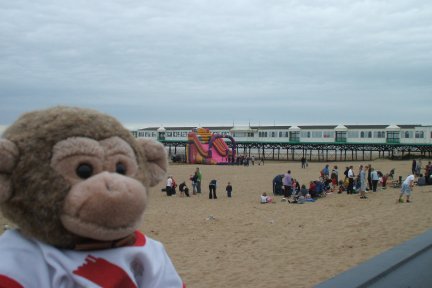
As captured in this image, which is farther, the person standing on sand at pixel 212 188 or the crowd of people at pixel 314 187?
the person standing on sand at pixel 212 188

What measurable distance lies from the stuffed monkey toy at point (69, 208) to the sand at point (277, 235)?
1916mm

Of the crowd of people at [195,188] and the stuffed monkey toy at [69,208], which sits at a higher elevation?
the stuffed monkey toy at [69,208]

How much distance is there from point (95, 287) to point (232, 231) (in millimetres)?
9400

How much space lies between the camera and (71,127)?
179cm

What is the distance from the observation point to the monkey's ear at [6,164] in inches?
64.1

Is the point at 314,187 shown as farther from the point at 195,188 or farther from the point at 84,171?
the point at 84,171

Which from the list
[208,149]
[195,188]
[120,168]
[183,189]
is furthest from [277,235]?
[208,149]

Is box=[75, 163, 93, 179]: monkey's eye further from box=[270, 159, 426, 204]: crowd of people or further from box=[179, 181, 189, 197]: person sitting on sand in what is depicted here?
box=[179, 181, 189, 197]: person sitting on sand

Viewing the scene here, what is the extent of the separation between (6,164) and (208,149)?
1841 inches

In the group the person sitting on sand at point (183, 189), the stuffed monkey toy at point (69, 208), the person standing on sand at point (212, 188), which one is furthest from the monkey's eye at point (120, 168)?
the person sitting on sand at point (183, 189)

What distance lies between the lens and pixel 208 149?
48406 mm

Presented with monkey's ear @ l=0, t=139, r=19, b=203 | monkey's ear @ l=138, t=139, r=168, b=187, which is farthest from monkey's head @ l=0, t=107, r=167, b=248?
monkey's ear @ l=138, t=139, r=168, b=187

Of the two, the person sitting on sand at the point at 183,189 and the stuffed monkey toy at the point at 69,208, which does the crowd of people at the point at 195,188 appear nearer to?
the person sitting on sand at the point at 183,189

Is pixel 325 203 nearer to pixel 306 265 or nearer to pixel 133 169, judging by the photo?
pixel 306 265
